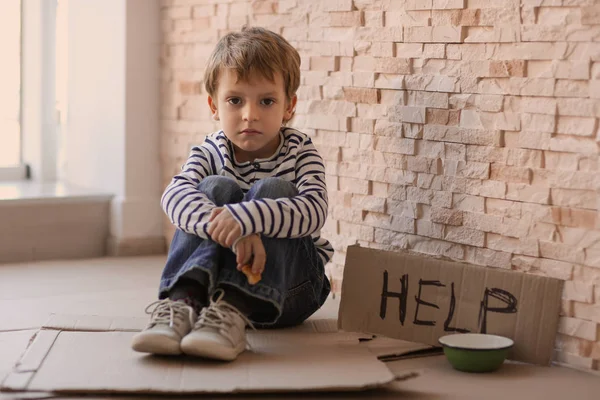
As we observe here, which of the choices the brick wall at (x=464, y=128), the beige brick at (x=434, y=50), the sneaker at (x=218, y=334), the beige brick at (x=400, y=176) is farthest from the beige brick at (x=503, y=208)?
the sneaker at (x=218, y=334)

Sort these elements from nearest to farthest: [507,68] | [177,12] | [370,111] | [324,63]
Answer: [507,68]
[370,111]
[324,63]
[177,12]

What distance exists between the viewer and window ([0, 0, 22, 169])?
114 inches

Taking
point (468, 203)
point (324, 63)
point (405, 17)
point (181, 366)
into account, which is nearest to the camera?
point (181, 366)

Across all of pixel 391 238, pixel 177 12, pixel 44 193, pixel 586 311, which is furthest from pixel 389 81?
pixel 44 193

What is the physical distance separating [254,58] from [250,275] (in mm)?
435

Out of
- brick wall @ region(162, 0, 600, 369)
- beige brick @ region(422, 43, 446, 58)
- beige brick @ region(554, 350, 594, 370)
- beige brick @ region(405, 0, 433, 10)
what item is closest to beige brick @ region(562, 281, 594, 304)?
brick wall @ region(162, 0, 600, 369)

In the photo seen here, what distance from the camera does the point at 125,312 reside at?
6.39ft

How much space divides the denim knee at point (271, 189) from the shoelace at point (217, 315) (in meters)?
0.20

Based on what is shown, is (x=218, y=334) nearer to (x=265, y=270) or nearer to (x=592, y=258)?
(x=265, y=270)

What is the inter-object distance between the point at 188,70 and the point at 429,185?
99 cm

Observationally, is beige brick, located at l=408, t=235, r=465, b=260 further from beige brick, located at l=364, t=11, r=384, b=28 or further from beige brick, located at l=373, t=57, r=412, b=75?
beige brick, located at l=364, t=11, r=384, b=28

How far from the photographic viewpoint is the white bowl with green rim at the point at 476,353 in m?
1.54

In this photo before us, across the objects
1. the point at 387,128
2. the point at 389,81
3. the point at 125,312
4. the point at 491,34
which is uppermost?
the point at 491,34

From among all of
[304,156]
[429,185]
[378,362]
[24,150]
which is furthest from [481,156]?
[24,150]
